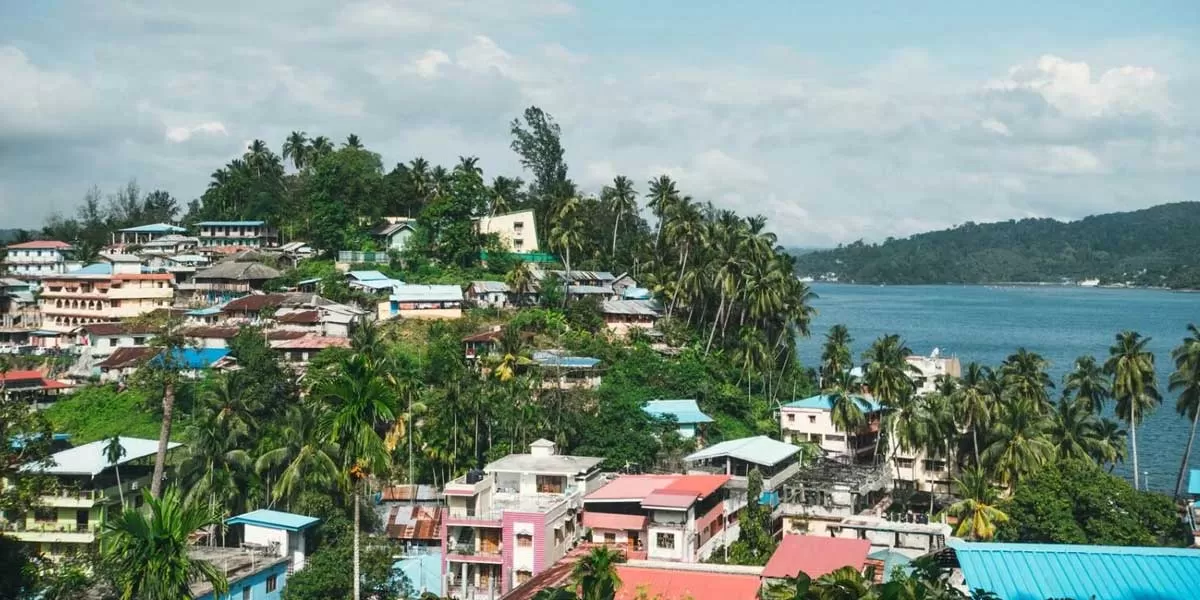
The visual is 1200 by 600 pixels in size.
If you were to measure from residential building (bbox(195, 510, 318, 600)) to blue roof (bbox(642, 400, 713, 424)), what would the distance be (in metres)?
22.3

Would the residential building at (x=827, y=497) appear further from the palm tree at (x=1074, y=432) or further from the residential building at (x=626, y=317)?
the residential building at (x=626, y=317)

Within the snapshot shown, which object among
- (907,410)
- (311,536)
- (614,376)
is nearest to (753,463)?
(907,410)

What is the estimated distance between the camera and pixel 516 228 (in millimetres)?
86812

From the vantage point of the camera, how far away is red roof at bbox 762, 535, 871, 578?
103 ft

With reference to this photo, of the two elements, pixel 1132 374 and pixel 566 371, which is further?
Result: pixel 566 371

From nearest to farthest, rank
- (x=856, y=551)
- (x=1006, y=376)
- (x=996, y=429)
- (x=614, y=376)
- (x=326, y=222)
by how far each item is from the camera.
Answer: (x=856, y=551)
(x=996, y=429)
(x=1006, y=376)
(x=614, y=376)
(x=326, y=222)

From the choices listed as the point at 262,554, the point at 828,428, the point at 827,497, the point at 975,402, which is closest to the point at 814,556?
the point at 827,497

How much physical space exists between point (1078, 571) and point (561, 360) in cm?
3923

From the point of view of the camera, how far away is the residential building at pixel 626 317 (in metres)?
72.5

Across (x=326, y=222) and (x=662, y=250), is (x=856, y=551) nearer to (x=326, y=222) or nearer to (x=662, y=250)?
(x=662, y=250)

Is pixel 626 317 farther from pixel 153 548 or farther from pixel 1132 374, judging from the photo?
pixel 153 548

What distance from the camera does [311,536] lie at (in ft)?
138

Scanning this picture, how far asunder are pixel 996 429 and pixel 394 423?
28757 mm

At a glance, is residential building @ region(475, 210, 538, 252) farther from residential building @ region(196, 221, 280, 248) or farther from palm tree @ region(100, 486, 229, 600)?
palm tree @ region(100, 486, 229, 600)
